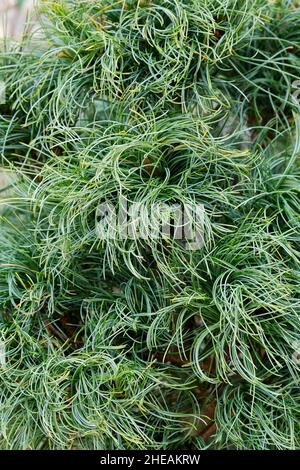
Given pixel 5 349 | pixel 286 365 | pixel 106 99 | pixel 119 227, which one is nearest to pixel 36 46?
pixel 106 99

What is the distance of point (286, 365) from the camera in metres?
0.90

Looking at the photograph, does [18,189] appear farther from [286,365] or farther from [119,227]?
[286,365]

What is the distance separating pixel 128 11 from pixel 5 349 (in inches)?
21.0

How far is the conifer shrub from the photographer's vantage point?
0.84 meters

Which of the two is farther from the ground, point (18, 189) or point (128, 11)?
point (128, 11)

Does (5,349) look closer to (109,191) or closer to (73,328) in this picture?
(73,328)

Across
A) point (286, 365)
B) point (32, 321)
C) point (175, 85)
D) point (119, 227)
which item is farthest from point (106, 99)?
point (286, 365)

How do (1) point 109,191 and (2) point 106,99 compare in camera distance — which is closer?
(1) point 109,191

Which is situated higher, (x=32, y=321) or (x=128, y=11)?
(x=128, y=11)

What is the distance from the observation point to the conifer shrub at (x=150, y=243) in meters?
0.84

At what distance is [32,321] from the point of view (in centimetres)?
92

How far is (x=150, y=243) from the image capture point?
32.6 inches

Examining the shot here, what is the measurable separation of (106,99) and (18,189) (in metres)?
0.20
